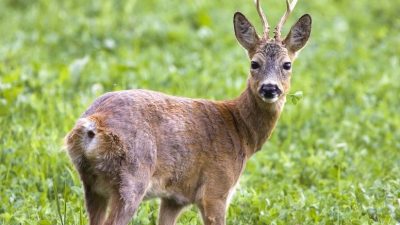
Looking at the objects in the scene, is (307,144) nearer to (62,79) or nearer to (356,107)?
(356,107)

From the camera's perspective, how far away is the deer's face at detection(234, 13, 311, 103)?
6.66 metres

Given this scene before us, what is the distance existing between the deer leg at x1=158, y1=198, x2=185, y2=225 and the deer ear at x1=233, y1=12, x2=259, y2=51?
1401 mm

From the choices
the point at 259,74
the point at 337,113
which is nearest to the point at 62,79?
the point at 337,113

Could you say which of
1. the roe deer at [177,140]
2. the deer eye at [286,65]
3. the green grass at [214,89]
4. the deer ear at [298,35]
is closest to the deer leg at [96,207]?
the roe deer at [177,140]

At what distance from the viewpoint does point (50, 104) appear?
904 centimetres

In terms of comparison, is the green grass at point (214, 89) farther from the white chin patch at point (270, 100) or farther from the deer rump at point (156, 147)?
the white chin patch at point (270, 100)

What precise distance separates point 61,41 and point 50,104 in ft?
9.70

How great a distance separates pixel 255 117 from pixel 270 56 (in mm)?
470

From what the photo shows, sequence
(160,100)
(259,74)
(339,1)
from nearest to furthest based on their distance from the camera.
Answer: (160,100) < (259,74) < (339,1)

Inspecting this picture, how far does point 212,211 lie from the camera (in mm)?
6316

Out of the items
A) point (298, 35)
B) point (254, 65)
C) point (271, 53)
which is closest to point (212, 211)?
point (254, 65)

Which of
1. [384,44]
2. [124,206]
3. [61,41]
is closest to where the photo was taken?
[124,206]

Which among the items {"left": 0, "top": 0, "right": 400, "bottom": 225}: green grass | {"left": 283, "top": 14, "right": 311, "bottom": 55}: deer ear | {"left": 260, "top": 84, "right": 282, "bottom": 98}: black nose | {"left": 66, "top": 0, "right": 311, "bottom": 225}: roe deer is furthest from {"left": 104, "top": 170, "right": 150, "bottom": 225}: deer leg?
{"left": 283, "top": 14, "right": 311, "bottom": 55}: deer ear

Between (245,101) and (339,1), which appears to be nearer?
(245,101)
